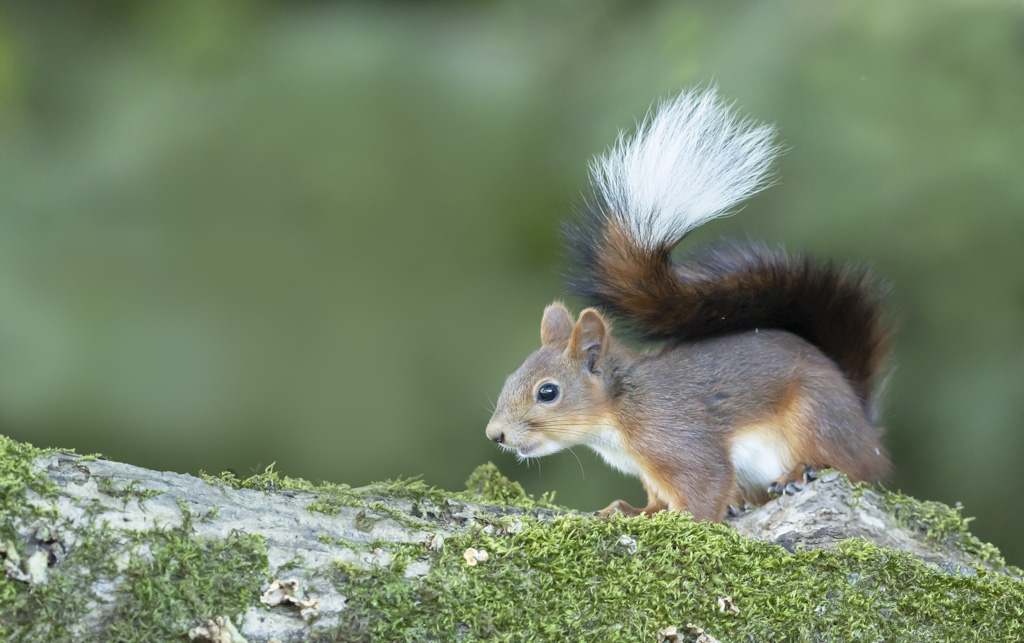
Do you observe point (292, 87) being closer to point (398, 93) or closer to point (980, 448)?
point (398, 93)

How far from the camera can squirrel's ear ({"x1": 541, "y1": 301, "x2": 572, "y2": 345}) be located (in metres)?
2.29

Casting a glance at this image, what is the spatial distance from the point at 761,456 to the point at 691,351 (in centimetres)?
32

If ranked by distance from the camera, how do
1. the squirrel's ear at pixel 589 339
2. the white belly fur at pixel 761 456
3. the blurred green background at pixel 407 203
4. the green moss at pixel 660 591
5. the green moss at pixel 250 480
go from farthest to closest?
1. the blurred green background at pixel 407 203
2. the white belly fur at pixel 761 456
3. the squirrel's ear at pixel 589 339
4. the green moss at pixel 250 480
5. the green moss at pixel 660 591

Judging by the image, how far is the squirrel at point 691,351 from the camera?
210 cm

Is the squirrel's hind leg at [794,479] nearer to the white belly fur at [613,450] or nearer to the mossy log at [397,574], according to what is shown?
the white belly fur at [613,450]

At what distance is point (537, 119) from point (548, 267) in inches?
22.7

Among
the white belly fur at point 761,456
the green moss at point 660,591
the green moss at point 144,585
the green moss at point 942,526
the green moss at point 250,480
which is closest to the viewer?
the green moss at point 144,585

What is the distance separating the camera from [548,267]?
3221mm

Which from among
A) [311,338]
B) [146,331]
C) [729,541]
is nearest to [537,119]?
[311,338]

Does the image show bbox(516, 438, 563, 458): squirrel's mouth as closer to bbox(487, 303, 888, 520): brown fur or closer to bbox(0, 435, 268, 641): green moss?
bbox(487, 303, 888, 520): brown fur

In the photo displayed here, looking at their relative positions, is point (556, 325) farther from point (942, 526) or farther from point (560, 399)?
point (942, 526)

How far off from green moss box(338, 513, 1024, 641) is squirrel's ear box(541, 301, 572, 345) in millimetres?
796

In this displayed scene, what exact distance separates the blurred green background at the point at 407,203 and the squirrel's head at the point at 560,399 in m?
1.02

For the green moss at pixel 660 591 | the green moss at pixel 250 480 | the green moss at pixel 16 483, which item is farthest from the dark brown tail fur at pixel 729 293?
the green moss at pixel 16 483
